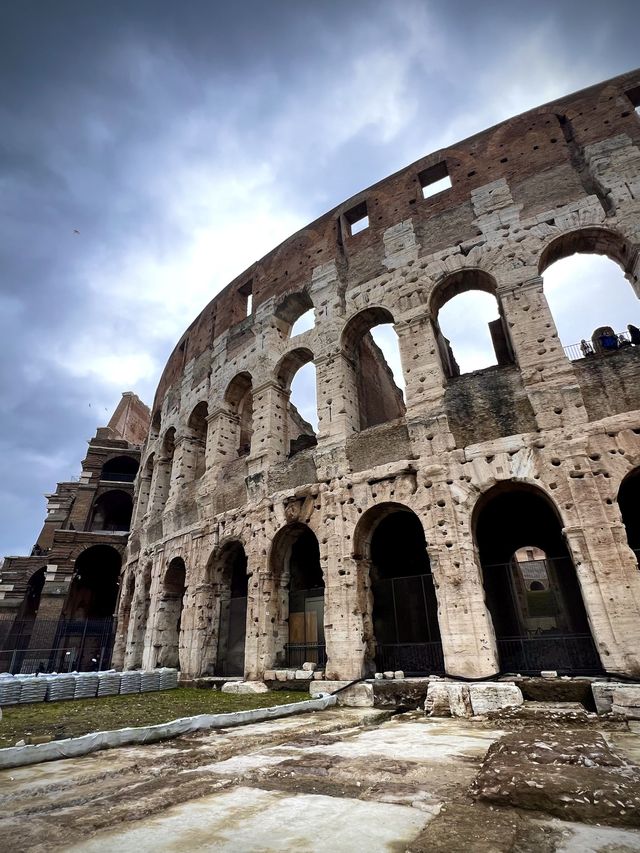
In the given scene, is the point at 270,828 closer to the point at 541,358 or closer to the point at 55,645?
the point at 541,358

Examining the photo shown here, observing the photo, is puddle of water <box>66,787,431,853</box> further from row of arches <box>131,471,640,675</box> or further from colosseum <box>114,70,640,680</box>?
row of arches <box>131,471,640,675</box>

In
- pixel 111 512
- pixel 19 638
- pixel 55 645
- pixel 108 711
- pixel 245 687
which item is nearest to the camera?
pixel 108 711

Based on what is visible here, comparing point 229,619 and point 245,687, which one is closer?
point 245,687

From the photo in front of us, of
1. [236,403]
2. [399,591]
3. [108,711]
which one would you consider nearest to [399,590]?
[399,591]

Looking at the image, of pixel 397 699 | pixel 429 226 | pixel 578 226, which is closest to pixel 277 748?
pixel 397 699

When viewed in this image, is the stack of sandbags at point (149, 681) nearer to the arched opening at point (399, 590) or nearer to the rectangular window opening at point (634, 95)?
the arched opening at point (399, 590)

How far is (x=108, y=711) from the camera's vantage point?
6.23 meters

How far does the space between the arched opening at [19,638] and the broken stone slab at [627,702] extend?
17250 millimetres

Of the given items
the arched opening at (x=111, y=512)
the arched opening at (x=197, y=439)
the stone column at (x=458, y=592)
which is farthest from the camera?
the arched opening at (x=111, y=512)

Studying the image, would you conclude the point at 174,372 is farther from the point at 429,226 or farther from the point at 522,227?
the point at 522,227

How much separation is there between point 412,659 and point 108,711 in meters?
5.65

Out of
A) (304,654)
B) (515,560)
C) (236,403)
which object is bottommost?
(304,654)

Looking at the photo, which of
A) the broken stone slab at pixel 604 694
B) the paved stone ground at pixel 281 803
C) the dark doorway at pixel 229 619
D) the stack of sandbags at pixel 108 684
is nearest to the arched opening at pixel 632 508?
the broken stone slab at pixel 604 694

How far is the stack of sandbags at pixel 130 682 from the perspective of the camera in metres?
8.93
